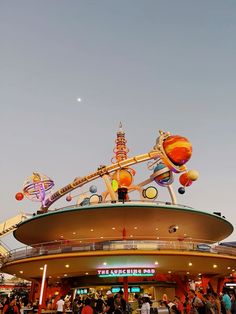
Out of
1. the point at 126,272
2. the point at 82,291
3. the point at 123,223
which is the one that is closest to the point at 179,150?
the point at 123,223

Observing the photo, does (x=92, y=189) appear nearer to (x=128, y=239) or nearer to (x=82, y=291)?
(x=128, y=239)

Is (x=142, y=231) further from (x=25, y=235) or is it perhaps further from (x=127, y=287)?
(x=25, y=235)

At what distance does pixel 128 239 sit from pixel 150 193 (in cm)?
598

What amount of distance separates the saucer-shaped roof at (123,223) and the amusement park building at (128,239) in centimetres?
10

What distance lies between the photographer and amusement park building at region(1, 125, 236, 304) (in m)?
33.7

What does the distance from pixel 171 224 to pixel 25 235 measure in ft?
63.1

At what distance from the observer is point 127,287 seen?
3441 centimetres

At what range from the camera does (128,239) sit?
1645 inches

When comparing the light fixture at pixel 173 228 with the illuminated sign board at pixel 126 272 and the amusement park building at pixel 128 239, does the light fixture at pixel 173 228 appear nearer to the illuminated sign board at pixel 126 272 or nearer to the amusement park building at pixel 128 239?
the amusement park building at pixel 128 239

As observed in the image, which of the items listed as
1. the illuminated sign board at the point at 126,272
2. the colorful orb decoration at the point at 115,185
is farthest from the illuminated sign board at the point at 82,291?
the colorful orb decoration at the point at 115,185

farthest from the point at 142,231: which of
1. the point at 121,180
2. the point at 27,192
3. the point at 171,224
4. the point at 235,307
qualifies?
the point at 235,307

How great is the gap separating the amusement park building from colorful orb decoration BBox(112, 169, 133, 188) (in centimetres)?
13

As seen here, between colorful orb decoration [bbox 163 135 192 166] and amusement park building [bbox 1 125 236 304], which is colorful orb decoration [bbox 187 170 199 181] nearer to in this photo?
amusement park building [bbox 1 125 236 304]

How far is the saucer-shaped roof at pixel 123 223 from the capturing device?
36812 mm
